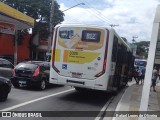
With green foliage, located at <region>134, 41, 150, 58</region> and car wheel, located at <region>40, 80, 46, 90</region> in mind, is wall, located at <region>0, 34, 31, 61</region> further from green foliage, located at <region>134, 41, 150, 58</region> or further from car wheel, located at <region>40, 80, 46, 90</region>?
green foliage, located at <region>134, 41, 150, 58</region>

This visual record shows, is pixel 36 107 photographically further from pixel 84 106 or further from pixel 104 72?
pixel 104 72

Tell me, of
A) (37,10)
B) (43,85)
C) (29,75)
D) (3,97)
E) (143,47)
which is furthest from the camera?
(143,47)

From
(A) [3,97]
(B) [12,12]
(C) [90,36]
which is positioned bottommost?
(A) [3,97]

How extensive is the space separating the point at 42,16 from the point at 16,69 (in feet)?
102

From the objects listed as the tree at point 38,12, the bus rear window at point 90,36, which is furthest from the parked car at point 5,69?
the tree at point 38,12

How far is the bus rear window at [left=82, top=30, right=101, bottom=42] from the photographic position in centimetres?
1261

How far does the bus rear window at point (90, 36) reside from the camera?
12.6 meters

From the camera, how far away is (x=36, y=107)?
1054 cm

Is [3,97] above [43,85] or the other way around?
above

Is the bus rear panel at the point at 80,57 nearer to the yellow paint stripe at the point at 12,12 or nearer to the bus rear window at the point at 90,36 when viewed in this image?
the bus rear window at the point at 90,36

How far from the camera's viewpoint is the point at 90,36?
12.7 metres

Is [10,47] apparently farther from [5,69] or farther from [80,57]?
A: [80,57]

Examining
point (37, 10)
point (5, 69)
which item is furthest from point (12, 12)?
point (37, 10)

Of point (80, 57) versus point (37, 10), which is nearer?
point (80, 57)
